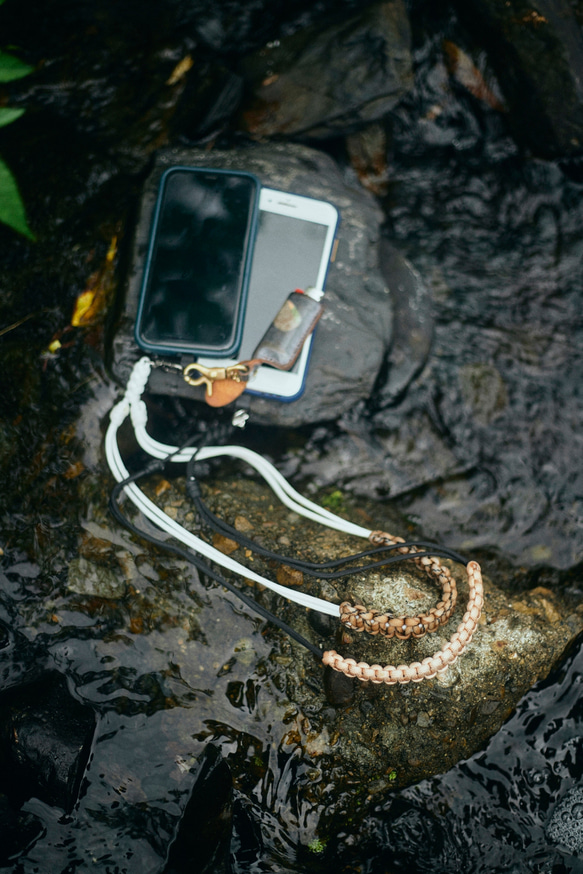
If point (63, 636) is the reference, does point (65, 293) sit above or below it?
above

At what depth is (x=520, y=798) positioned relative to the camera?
2.90 metres

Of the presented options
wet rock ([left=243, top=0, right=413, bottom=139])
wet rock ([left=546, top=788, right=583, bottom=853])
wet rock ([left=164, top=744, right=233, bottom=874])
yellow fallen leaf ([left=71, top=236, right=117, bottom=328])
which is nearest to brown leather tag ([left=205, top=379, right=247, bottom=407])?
yellow fallen leaf ([left=71, top=236, right=117, bottom=328])

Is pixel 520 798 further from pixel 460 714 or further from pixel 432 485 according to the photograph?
pixel 432 485

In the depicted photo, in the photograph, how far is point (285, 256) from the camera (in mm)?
3152

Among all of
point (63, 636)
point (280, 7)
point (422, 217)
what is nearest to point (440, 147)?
point (422, 217)

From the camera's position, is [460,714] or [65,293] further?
[65,293]

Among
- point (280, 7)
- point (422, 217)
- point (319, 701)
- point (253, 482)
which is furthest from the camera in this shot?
point (422, 217)

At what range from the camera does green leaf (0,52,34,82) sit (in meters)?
2.02

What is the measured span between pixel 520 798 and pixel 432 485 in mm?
1796

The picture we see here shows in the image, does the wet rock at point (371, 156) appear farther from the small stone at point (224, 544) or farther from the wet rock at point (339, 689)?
the wet rock at point (339, 689)

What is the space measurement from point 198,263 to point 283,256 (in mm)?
516

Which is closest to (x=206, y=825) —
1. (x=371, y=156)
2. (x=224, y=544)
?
(x=224, y=544)

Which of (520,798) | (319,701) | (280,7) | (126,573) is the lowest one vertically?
(520,798)

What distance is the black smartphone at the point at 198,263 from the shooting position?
113 inches
